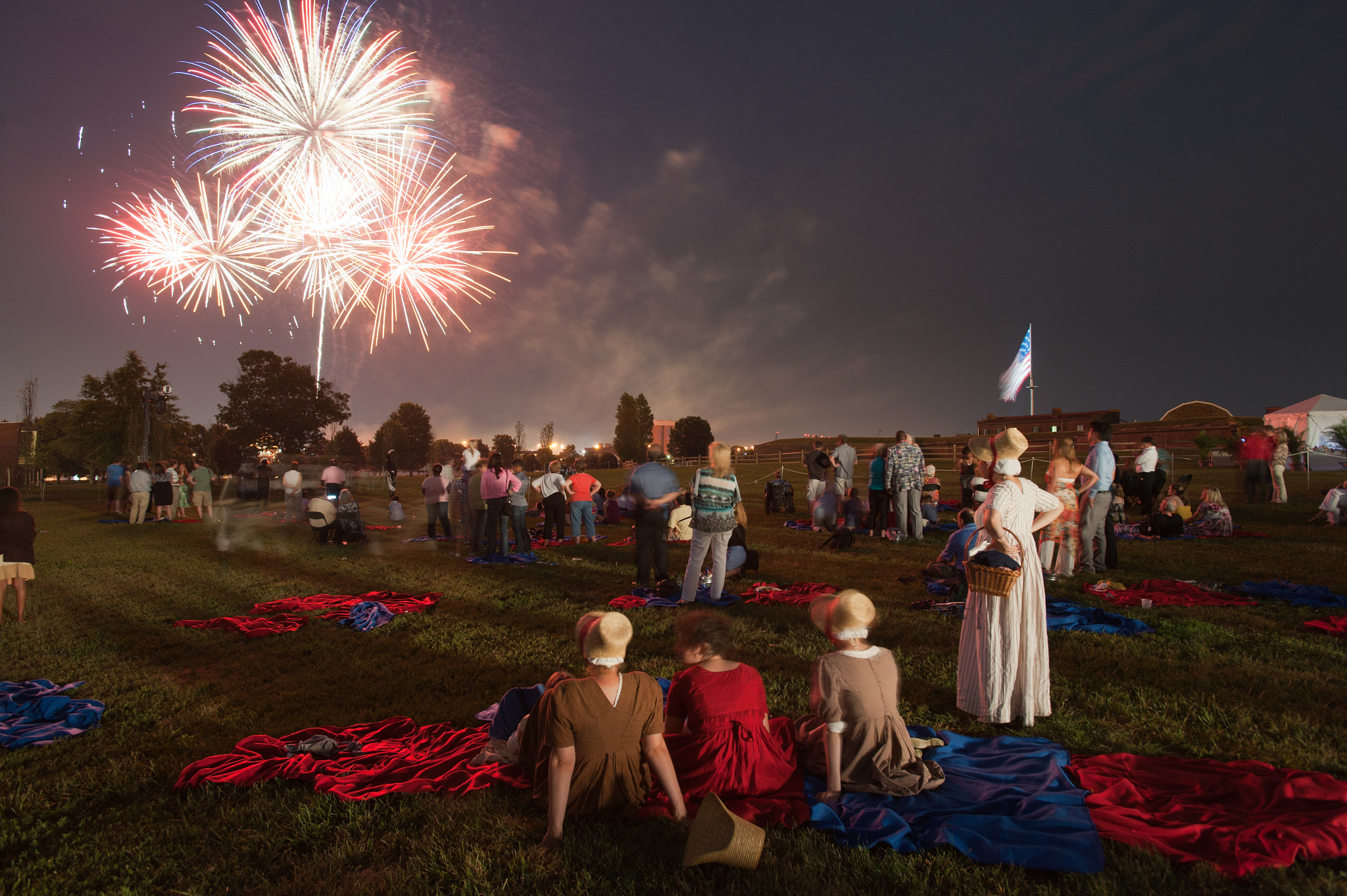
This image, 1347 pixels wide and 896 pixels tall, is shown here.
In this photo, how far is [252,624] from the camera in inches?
314

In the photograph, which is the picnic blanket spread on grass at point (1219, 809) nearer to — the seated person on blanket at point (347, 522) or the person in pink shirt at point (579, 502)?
the person in pink shirt at point (579, 502)

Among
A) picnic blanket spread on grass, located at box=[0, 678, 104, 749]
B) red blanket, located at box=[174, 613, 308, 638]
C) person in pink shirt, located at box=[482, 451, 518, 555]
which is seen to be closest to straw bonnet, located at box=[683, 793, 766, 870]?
picnic blanket spread on grass, located at box=[0, 678, 104, 749]

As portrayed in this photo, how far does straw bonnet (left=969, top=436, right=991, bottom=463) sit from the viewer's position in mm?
5383

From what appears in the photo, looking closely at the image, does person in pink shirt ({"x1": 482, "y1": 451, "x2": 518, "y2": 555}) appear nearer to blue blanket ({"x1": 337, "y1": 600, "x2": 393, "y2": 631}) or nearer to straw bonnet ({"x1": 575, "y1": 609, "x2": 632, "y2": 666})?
blue blanket ({"x1": 337, "y1": 600, "x2": 393, "y2": 631})

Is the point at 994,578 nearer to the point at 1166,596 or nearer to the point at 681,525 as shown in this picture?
the point at 1166,596

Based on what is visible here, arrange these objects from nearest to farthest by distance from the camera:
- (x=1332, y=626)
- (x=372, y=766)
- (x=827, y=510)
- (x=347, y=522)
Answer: (x=372, y=766) → (x=1332, y=626) → (x=347, y=522) → (x=827, y=510)

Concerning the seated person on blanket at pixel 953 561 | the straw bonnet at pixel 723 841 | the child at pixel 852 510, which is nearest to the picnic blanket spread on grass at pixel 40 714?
the straw bonnet at pixel 723 841

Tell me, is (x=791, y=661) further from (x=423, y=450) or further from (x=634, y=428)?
(x=423, y=450)

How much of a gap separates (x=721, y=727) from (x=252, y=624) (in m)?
6.96

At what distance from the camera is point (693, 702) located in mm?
3693

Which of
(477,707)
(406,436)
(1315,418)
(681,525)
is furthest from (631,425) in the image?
(477,707)

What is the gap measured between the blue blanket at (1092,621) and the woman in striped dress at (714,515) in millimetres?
3737

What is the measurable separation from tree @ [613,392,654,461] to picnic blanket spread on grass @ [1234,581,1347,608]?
8872 centimetres

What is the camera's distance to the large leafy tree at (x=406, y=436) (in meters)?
95.1
